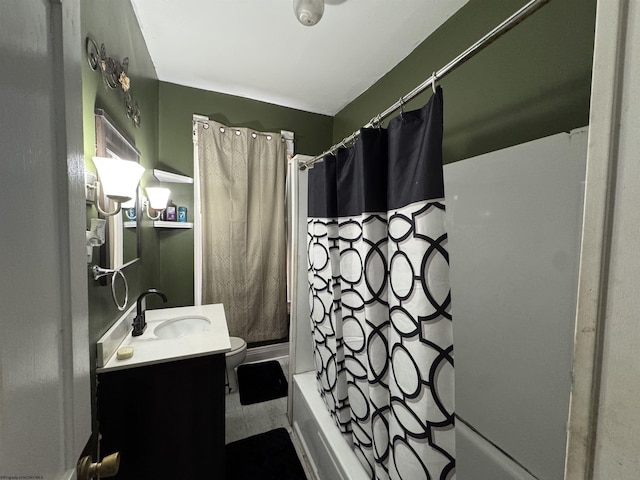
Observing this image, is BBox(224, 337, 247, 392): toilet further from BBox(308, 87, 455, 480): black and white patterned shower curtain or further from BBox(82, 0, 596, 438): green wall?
BBox(308, 87, 455, 480): black and white patterned shower curtain

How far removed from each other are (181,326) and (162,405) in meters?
0.60

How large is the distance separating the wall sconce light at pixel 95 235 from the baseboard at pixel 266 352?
1932mm

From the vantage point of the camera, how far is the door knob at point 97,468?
53 cm

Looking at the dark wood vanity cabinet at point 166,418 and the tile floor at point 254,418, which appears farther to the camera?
the tile floor at point 254,418

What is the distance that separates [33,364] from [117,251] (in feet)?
3.12

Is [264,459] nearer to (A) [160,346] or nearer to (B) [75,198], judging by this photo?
(A) [160,346]

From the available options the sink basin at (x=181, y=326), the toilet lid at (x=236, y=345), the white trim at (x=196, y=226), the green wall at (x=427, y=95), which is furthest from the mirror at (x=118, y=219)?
the toilet lid at (x=236, y=345)

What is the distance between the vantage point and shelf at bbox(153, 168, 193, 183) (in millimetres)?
1927

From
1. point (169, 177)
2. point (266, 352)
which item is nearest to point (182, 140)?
point (169, 177)

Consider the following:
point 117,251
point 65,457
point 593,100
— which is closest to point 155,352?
point 117,251

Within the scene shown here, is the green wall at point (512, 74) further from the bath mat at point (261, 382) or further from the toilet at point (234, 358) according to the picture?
the bath mat at point (261, 382)

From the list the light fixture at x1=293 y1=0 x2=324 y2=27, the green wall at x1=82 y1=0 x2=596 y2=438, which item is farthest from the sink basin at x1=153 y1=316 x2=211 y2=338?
the light fixture at x1=293 y1=0 x2=324 y2=27

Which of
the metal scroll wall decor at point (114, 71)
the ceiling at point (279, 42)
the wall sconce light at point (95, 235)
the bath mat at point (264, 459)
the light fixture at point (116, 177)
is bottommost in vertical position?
the bath mat at point (264, 459)

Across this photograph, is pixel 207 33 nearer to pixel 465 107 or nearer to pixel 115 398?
pixel 465 107
